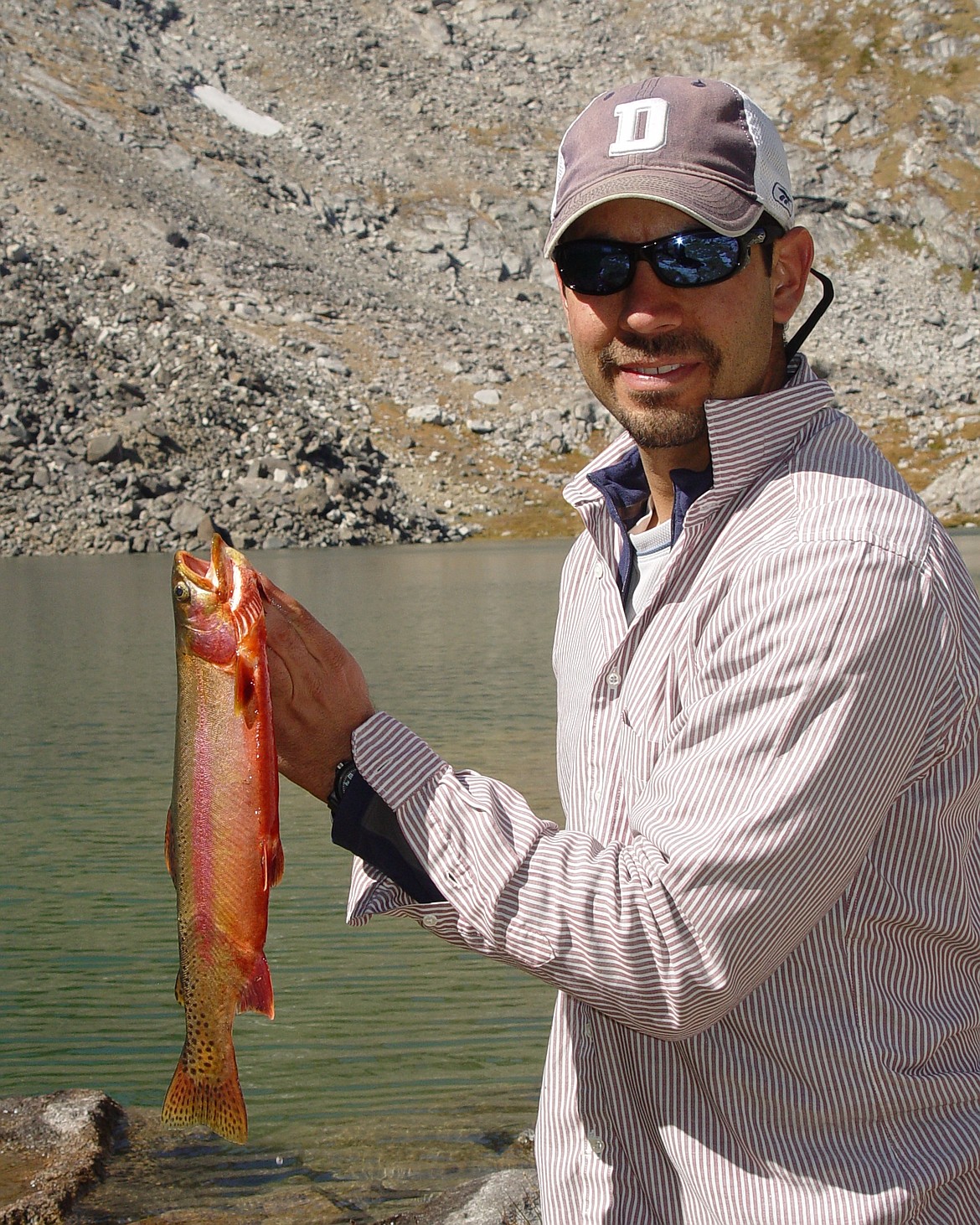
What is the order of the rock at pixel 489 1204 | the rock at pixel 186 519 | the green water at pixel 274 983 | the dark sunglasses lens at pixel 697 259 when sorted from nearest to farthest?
the dark sunglasses lens at pixel 697 259 → the rock at pixel 489 1204 → the green water at pixel 274 983 → the rock at pixel 186 519

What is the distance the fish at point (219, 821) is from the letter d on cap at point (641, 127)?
1.00 metres

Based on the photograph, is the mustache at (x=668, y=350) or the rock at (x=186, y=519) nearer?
the mustache at (x=668, y=350)

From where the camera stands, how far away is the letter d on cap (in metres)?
2.53

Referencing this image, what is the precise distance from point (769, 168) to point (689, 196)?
0.24 m

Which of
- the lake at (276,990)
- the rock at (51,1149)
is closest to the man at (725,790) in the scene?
the rock at (51,1149)

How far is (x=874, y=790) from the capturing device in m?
2.15

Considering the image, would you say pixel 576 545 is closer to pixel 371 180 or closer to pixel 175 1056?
pixel 175 1056

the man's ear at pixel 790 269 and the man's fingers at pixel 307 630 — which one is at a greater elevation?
the man's ear at pixel 790 269

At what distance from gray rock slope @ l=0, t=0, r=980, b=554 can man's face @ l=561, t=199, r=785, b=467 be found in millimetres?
49534

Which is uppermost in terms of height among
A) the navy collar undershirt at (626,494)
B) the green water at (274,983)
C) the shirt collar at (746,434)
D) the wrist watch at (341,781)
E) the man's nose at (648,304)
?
the man's nose at (648,304)

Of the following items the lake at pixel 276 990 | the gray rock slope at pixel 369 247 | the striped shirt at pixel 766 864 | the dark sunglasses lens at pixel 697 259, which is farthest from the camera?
the gray rock slope at pixel 369 247

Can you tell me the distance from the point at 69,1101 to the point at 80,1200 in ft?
2.77

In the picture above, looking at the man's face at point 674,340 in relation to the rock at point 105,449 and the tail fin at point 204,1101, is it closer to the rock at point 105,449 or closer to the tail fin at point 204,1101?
the tail fin at point 204,1101

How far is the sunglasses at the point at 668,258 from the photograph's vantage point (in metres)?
2.67
